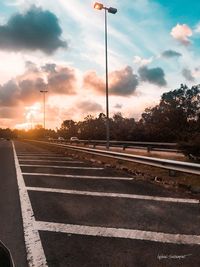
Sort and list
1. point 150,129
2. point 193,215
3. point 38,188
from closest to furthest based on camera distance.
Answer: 1. point 193,215
2. point 38,188
3. point 150,129

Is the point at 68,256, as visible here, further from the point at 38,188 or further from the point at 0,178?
the point at 0,178

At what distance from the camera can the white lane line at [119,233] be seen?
5902 mm

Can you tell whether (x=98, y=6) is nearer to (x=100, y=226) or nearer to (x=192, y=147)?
(x=192, y=147)

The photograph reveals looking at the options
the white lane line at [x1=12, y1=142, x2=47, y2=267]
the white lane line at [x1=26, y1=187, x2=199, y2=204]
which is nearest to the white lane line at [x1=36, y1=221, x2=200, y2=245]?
the white lane line at [x1=12, y1=142, x2=47, y2=267]

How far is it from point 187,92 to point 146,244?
83.5 meters

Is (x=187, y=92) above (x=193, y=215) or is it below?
above

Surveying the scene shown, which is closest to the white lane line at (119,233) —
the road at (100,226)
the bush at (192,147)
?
the road at (100,226)

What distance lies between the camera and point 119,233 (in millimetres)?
6301

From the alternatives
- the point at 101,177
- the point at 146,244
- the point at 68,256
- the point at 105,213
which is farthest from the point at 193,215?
the point at 101,177

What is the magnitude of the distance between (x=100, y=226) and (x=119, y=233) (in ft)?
1.80

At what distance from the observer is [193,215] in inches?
296

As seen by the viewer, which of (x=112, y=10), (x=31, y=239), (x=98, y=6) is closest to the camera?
(x=31, y=239)

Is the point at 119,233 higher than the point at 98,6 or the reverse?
the reverse

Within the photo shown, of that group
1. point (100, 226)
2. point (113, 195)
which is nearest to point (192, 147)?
point (113, 195)
